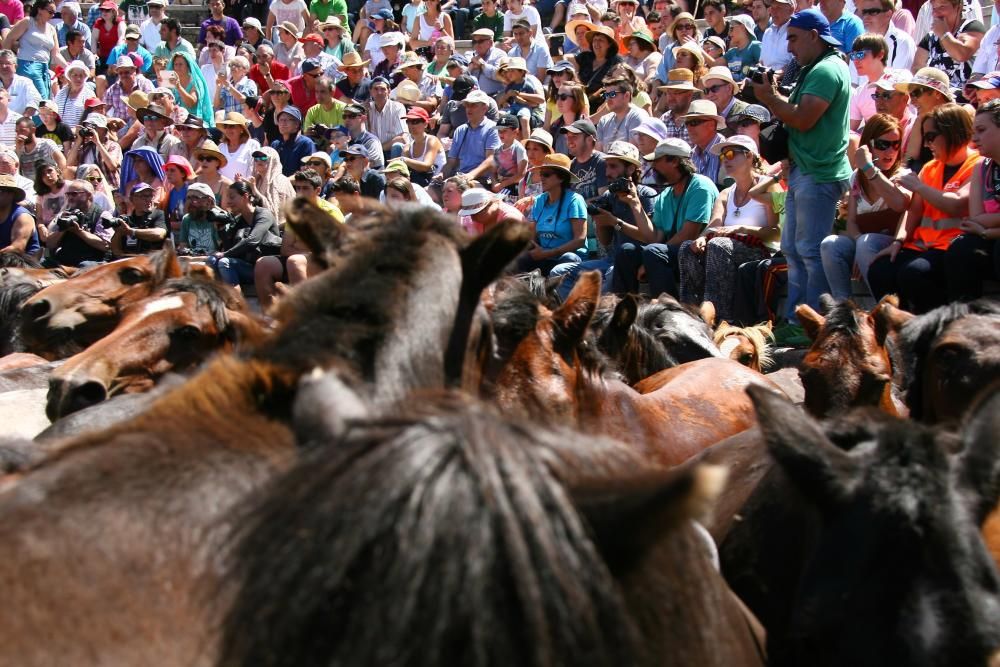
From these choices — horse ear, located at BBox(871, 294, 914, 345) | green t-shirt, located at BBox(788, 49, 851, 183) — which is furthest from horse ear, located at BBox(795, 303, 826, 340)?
green t-shirt, located at BBox(788, 49, 851, 183)

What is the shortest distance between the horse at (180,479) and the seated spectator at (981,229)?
5456mm

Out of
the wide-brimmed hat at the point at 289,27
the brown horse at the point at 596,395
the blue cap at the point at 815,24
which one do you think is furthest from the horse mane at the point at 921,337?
the wide-brimmed hat at the point at 289,27

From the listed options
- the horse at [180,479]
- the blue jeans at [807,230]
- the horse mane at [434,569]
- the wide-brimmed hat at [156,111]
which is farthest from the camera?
the wide-brimmed hat at [156,111]

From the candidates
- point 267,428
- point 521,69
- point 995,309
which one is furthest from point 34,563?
point 521,69

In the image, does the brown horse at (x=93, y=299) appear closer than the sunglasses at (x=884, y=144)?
Yes

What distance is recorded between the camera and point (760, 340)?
7.99m

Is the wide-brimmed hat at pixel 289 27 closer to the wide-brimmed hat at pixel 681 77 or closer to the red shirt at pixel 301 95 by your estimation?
the red shirt at pixel 301 95

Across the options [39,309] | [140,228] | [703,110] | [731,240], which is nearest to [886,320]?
[731,240]

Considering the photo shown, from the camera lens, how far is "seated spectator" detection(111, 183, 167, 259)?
12.1m

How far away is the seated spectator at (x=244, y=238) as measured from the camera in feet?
35.9

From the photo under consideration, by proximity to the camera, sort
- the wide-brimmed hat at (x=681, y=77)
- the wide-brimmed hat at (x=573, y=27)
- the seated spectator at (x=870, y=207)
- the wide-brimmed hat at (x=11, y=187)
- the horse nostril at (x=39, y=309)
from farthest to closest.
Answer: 1. the wide-brimmed hat at (x=573, y=27)
2. the wide-brimmed hat at (x=681, y=77)
3. the wide-brimmed hat at (x=11, y=187)
4. the seated spectator at (x=870, y=207)
5. the horse nostril at (x=39, y=309)

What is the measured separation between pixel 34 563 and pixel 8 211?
12012 mm

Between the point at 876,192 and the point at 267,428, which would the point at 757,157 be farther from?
the point at 267,428

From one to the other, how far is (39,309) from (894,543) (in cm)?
593
